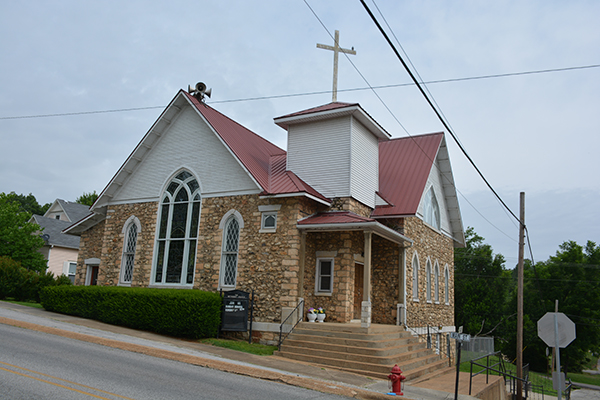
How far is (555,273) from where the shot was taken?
4794 cm

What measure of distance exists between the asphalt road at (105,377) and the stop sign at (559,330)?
7.01 metres

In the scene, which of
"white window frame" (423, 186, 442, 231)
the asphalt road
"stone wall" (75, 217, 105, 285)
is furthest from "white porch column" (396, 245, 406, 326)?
"stone wall" (75, 217, 105, 285)

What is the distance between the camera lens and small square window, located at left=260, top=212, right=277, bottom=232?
16016mm

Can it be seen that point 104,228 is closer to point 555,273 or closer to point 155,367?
point 155,367

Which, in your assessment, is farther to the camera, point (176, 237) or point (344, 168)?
point (176, 237)

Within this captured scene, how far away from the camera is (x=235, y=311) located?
50.4ft

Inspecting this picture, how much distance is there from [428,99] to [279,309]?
328 inches

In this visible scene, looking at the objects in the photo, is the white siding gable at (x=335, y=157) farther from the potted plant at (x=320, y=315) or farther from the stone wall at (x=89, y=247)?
the stone wall at (x=89, y=247)

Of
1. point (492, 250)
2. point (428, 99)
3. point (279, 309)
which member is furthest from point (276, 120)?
point (492, 250)

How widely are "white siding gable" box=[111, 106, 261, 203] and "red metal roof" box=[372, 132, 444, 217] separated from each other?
5.75 meters

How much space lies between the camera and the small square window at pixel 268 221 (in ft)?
52.5

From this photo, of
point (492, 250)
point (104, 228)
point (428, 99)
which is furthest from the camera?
point (492, 250)

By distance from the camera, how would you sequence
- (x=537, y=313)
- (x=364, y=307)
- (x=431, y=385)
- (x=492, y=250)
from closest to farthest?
(x=431, y=385), (x=364, y=307), (x=537, y=313), (x=492, y=250)

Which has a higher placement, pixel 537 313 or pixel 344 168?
pixel 344 168
